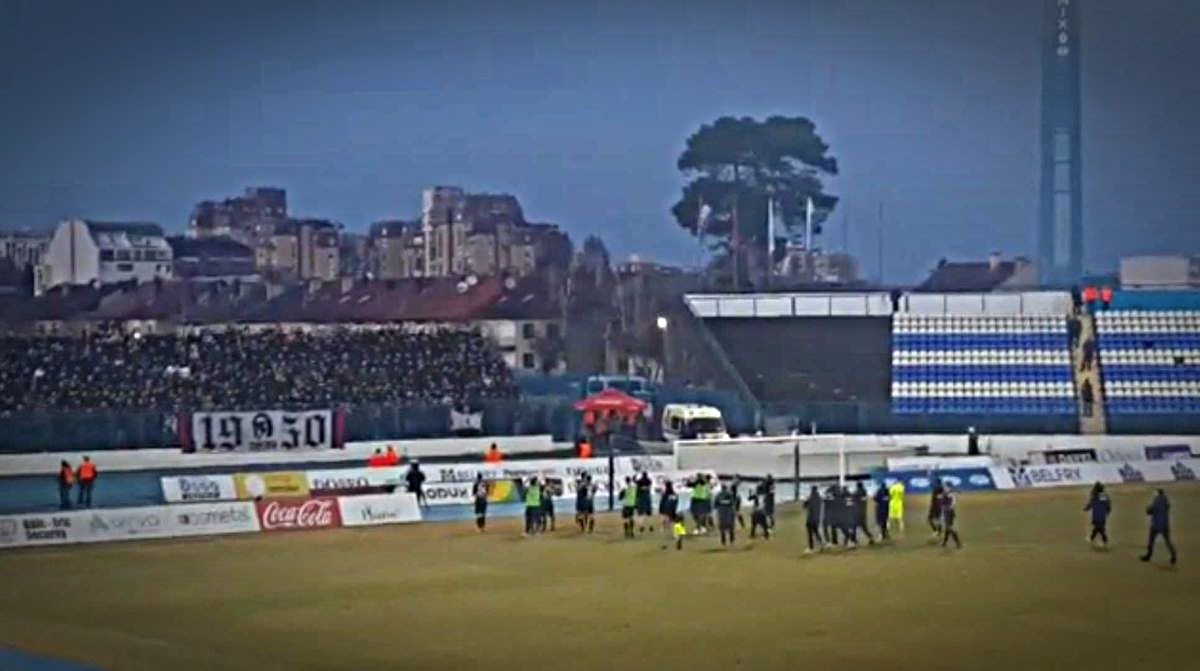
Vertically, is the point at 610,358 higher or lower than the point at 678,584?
higher

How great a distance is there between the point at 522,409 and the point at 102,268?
1030 centimetres

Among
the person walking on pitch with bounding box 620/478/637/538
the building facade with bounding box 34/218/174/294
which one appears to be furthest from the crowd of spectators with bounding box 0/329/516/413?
the person walking on pitch with bounding box 620/478/637/538

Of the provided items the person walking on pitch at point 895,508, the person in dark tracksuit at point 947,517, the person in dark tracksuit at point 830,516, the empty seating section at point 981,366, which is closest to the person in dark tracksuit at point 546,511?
the person in dark tracksuit at point 830,516

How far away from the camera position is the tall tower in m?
43.5

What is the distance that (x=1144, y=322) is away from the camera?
47625 mm

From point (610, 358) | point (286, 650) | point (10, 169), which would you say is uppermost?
point (10, 169)

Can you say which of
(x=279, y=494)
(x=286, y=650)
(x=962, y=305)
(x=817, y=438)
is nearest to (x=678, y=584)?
(x=286, y=650)

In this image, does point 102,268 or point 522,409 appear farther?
point 522,409

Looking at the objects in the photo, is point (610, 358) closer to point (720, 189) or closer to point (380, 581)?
point (720, 189)

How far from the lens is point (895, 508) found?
3072 cm

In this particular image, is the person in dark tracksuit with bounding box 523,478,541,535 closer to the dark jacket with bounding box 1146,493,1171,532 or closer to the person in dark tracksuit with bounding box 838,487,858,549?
the person in dark tracksuit with bounding box 838,487,858,549

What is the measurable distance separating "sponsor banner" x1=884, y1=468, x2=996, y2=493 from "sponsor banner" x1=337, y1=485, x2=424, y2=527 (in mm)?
9964

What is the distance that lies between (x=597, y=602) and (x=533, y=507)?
7.98 meters

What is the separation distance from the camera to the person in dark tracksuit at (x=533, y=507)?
31.2m
